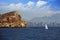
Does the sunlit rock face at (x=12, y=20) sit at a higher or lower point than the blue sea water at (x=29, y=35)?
Result: higher

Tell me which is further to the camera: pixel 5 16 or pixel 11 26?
pixel 11 26

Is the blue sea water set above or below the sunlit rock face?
below

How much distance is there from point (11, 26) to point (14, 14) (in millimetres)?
4543

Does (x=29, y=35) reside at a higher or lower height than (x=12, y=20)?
lower

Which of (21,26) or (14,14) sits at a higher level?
(14,14)

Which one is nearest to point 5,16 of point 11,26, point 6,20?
point 6,20

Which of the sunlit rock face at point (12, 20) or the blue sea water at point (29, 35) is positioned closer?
the blue sea water at point (29, 35)

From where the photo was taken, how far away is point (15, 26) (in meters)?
61.2

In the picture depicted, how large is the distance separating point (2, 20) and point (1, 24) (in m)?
1.31

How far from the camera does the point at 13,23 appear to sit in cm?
5847

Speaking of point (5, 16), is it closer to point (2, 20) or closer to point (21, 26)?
point (2, 20)

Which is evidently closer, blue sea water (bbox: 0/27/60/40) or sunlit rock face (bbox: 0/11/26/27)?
blue sea water (bbox: 0/27/60/40)

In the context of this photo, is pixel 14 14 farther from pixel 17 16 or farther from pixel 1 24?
pixel 1 24

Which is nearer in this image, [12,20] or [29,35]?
[29,35]
